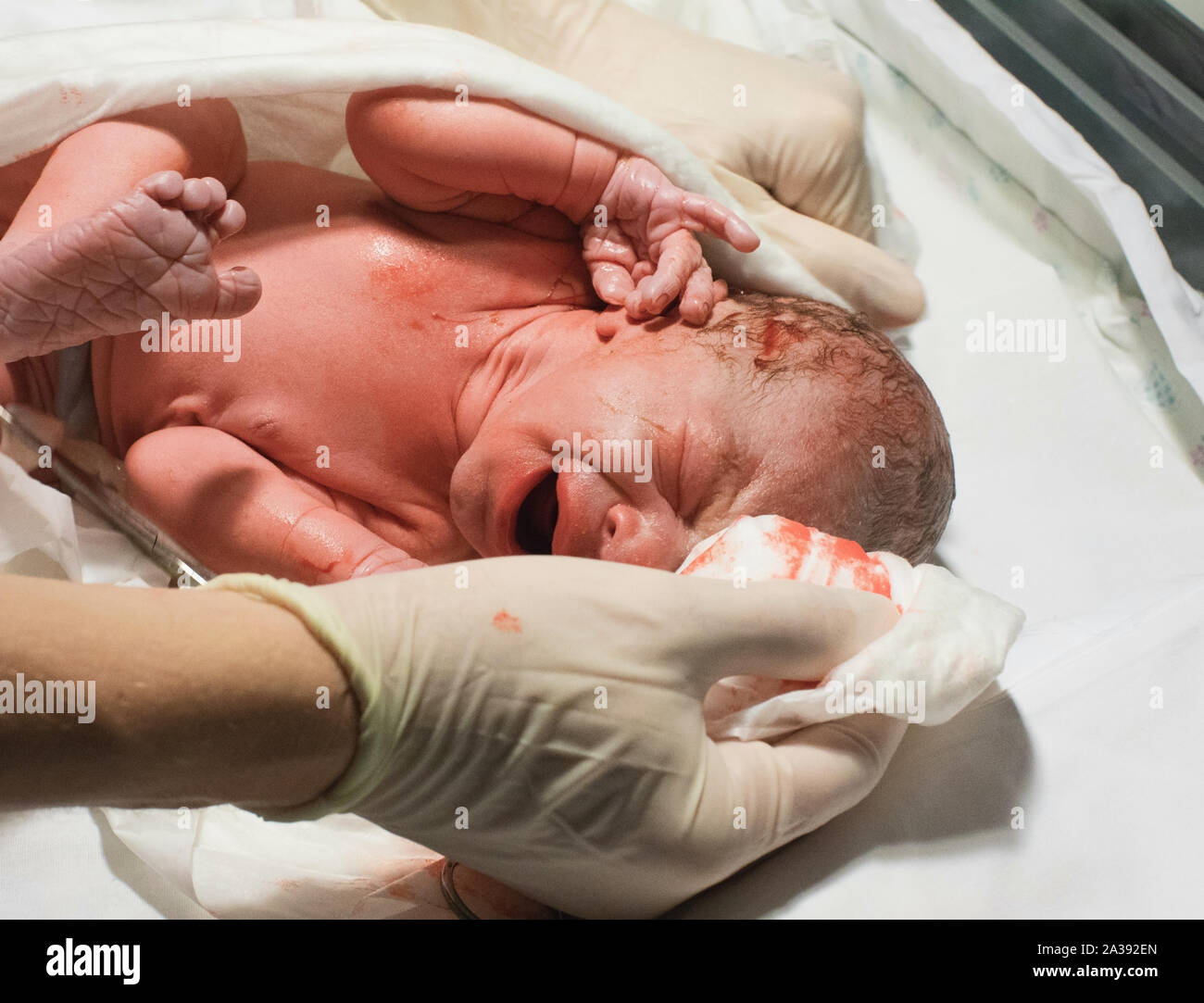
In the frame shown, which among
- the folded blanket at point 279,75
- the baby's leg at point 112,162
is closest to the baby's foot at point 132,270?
the baby's leg at point 112,162

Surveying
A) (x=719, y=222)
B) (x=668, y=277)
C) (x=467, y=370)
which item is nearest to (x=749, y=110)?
(x=719, y=222)

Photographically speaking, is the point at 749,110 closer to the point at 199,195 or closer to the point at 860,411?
the point at 860,411

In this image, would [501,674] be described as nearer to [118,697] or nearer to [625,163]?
[118,697]

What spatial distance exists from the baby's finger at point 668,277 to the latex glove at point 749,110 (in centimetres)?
25

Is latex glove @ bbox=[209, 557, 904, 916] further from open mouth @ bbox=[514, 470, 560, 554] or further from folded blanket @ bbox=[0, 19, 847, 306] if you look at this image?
folded blanket @ bbox=[0, 19, 847, 306]

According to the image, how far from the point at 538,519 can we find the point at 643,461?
170 mm

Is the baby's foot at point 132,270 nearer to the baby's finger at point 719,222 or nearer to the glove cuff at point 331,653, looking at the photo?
the glove cuff at point 331,653

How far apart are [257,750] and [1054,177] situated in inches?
58.8

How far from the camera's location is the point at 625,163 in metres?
1.34

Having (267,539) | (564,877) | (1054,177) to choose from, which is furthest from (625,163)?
(564,877)

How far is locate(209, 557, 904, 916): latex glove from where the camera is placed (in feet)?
2.52

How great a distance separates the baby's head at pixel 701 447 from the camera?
1.17 meters
